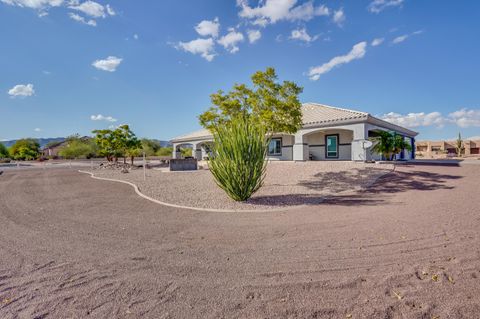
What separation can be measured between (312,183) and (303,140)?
8.76 m

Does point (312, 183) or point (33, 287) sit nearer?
point (33, 287)

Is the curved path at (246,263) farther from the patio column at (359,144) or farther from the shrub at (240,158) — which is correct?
the patio column at (359,144)

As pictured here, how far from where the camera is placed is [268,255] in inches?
166

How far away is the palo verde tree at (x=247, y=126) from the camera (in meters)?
8.60

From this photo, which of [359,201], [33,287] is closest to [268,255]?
[33,287]

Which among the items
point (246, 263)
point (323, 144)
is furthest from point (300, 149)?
point (246, 263)

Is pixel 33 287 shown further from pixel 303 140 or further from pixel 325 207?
pixel 303 140

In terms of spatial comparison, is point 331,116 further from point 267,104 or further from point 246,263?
point 246,263

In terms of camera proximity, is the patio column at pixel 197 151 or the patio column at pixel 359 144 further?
the patio column at pixel 197 151

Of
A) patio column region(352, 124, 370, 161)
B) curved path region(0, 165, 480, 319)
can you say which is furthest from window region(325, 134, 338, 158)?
curved path region(0, 165, 480, 319)

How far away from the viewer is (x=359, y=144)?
1711 centimetres

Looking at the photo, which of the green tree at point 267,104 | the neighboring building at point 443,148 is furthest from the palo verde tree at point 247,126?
the neighboring building at point 443,148

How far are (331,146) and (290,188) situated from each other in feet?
39.7

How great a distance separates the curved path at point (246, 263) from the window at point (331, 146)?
46.4ft
